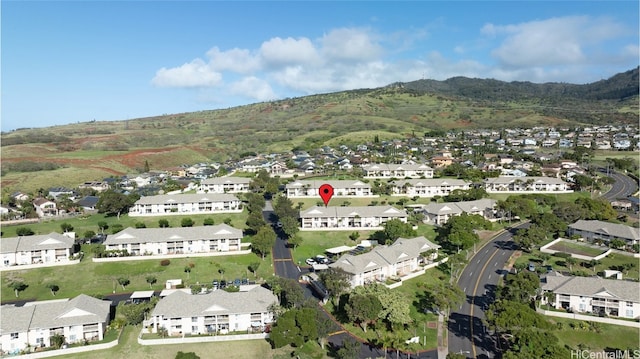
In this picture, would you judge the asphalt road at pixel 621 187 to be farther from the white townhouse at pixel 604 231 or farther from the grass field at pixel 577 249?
the grass field at pixel 577 249

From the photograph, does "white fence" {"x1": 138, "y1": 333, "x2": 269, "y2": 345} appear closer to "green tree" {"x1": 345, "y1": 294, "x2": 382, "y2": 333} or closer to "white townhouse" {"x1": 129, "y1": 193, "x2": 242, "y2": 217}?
"green tree" {"x1": 345, "y1": 294, "x2": 382, "y2": 333}

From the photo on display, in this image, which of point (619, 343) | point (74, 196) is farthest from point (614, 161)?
point (74, 196)

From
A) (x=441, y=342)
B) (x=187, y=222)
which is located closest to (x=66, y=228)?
(x=187, y=222)

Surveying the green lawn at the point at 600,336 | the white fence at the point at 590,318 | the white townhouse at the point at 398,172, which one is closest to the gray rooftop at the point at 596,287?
the white fence at the point at 590,318

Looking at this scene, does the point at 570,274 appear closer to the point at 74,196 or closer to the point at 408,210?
the point at 408,210

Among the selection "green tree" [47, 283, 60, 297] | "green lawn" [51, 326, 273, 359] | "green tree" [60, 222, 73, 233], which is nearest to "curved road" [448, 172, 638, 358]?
"green lawn" [51, 326, 273, 359]

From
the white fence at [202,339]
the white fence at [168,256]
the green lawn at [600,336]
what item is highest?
the white fence at [168,256]
